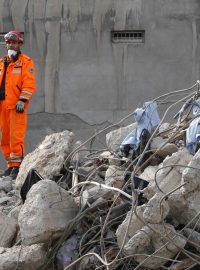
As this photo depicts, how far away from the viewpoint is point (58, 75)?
11211 millimetres

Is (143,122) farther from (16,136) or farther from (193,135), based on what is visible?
(16,136)

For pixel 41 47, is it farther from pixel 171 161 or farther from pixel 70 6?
pixel 171 161

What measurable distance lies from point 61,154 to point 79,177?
1.85 feet

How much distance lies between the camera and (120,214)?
16.7ft

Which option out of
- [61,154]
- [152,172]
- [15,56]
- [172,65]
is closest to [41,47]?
[172,65]

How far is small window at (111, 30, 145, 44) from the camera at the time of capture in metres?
10.9

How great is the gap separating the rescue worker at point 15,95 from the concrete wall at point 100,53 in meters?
3.30

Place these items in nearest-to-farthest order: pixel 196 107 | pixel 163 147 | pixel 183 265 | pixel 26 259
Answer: pixel 183 265, pixel 26 259, pixel 163 147, pixel 196 107

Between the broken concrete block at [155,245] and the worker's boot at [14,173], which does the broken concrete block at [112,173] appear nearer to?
the broken concrete block at [155,245]

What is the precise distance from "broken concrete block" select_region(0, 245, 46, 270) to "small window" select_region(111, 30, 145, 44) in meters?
6.28

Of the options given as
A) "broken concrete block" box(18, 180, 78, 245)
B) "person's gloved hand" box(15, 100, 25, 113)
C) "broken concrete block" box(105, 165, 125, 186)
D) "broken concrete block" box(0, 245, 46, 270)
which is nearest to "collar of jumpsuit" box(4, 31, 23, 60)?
"person's gloved hand" box(15, 100, 25, 113)

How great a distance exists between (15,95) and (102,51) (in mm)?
3512

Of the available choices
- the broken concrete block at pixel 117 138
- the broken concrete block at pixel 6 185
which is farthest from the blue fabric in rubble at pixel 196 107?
the broken concrete block at pixel 6 185

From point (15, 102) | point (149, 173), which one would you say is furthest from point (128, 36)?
point (149, 173)
